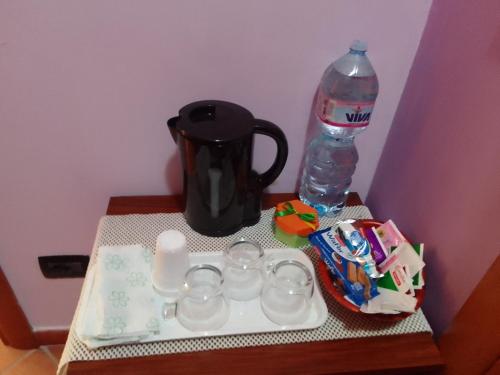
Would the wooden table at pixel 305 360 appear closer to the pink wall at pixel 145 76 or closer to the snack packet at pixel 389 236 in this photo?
the snack packet at pixel 389 236

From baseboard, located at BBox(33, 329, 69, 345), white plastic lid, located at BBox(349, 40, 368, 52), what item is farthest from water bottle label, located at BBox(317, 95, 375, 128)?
baseboard, located at BBox(33, 329, 69, 345)

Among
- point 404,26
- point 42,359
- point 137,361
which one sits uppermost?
point 404,26

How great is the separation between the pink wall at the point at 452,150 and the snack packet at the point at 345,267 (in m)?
0.16

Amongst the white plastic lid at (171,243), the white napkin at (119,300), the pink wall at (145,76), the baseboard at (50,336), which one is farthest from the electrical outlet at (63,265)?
the white plastic lid at (171,243)

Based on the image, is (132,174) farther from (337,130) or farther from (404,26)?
(404,26)

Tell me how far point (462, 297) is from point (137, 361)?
56cm

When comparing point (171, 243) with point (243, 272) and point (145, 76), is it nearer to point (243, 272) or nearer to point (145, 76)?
point (243, 272)

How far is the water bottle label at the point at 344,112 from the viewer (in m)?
0.78

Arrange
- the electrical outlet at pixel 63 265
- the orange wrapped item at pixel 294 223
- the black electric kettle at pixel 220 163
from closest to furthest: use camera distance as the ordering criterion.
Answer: the black electric kettle at pixel 220 163, the orange wrapped item at pixel 294 223, the electrical outlet at pixel 63 265

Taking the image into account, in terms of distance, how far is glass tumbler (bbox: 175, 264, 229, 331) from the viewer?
0.69m

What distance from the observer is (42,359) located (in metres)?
1.36

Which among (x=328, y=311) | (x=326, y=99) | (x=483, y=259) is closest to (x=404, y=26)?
(x=326, y=99)

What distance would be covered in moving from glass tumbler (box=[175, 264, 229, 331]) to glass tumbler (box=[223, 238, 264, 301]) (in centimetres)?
3

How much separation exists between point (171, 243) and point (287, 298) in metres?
0.23
